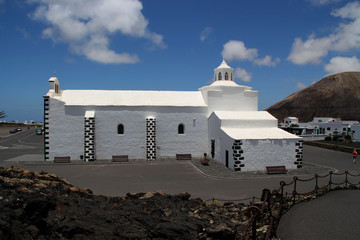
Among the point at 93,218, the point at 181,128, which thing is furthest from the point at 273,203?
the point at 181,128

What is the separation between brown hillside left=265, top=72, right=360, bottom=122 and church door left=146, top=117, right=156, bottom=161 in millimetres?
96080

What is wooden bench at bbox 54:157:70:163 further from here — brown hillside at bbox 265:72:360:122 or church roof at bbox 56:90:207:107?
brown hillside at bbox 265:72:360:122

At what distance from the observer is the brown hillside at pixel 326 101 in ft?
345

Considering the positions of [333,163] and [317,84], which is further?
[317,84]

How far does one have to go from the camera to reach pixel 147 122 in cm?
2389

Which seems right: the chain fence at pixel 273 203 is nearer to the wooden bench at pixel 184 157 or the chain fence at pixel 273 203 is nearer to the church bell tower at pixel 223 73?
the wooden bench at pixel 184 157

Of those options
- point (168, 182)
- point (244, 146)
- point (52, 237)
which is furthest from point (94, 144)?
point (52, 237)

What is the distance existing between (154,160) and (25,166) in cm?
990

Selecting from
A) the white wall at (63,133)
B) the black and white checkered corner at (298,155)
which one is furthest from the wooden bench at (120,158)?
the black and white checkered corner at (298,155)

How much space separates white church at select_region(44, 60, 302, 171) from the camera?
22953 millimetres

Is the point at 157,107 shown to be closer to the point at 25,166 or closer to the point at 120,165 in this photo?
the point at 120,165

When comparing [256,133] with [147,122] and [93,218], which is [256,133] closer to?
[147,122]

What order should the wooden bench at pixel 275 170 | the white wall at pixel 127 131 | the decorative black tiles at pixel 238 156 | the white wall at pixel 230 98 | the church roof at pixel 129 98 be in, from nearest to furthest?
the wooden bench at pixel 275 170
the decorative black tiles at pixel 238 156
the white wall at pixel 127 131
the church roof at pixel 129 98
the white wall at pixel 230 98

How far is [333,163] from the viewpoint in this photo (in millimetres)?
22203
